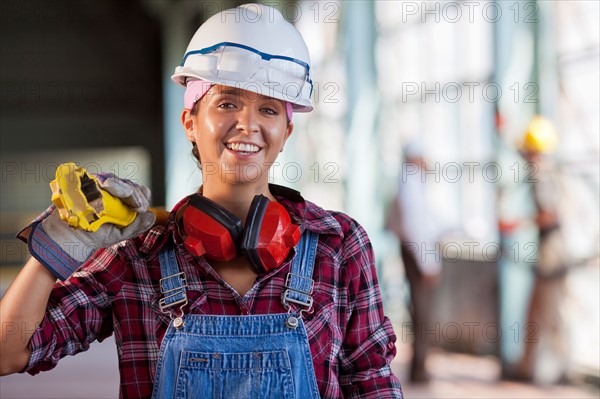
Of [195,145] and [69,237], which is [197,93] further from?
[69,237]

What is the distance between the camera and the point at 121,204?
1.46 metres

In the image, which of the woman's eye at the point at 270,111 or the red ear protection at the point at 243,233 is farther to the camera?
the woman's eye at the point at 270,111

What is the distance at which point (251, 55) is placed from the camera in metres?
1.66

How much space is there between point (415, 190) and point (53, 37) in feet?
33.5

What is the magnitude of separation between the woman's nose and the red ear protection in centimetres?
15

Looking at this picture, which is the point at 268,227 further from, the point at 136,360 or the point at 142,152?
the point at 142,152

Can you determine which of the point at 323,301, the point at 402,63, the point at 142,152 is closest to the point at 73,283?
the point at 323,301

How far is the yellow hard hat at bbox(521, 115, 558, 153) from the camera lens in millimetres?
4293

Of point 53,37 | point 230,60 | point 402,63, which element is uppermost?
point 53,37

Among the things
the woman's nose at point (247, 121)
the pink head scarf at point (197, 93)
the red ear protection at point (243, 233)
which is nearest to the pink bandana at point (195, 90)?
the pink head scarf at point (197, 93)

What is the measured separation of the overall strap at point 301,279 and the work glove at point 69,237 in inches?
13.9

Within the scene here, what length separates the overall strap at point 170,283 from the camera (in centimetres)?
154

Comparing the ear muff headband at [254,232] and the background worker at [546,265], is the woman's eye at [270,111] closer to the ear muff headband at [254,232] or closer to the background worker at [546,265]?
the ear muff headband at [254,232]

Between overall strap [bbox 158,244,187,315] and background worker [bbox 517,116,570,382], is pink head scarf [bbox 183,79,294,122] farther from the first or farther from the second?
background worker [bbox 517,116,570,382]
